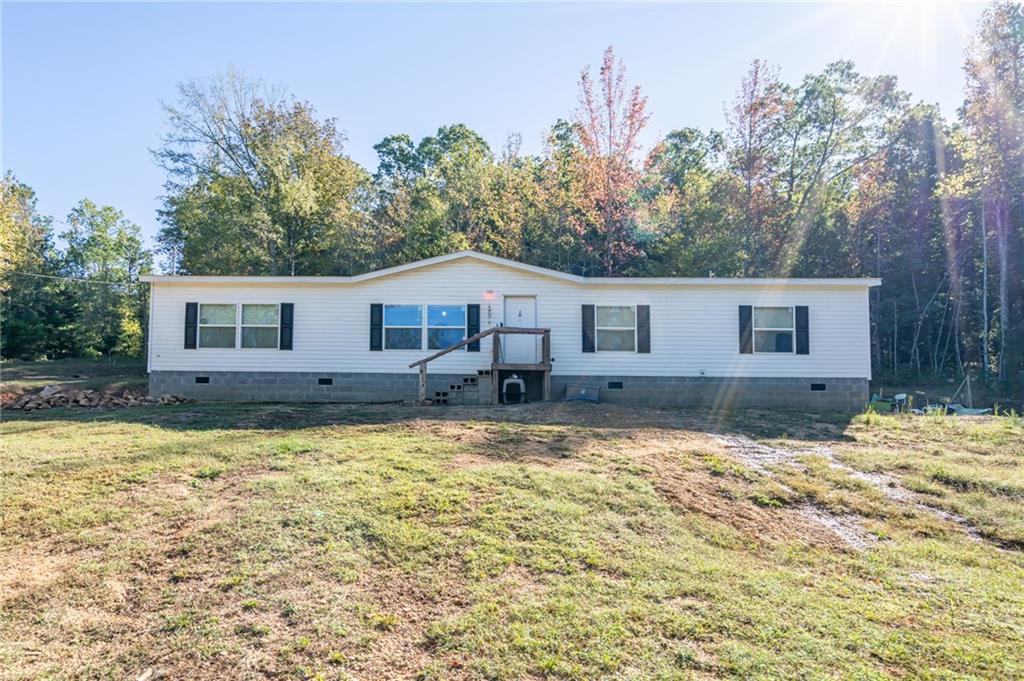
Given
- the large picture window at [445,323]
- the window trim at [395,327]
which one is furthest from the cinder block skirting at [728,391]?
the window trim at [395,327]

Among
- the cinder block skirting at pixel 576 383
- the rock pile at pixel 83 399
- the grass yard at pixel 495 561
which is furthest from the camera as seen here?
the cinder block skirting at pixel 576 383

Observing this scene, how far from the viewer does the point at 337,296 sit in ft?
40.7

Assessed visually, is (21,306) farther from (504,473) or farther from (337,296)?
(504,473)

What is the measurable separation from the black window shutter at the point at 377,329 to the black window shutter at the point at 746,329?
7.84m

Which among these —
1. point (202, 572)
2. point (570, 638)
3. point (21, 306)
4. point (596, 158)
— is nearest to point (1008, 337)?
point (596, 158)

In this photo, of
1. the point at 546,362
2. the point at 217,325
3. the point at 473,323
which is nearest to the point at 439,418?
the point at 546,362

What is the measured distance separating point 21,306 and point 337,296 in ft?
83.5

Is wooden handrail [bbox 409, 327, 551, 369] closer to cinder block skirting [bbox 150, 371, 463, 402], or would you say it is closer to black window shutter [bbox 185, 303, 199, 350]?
cinder block skirting [bbox 150, 371, 463, 402]

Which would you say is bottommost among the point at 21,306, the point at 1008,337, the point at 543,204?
the point at 1008,337

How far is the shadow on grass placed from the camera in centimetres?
848

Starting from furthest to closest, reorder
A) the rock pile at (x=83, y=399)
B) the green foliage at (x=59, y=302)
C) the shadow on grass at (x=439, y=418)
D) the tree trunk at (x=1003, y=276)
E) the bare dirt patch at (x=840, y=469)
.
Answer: the green foliage at (x=59, y=302)
the tree trunk at (x=1003, y=276)
the rock pile at (x=83, y=399)
the shadow on grass at (x=439, y=418)
the bare dirt patch at (x=840, y=469)

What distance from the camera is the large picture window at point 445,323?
12.4 metres

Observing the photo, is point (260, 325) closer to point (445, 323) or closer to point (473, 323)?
point (445, 323)

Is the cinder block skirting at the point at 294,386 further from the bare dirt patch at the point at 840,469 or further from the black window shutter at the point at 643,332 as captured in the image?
the bare dirt patch at the point at 840,469
